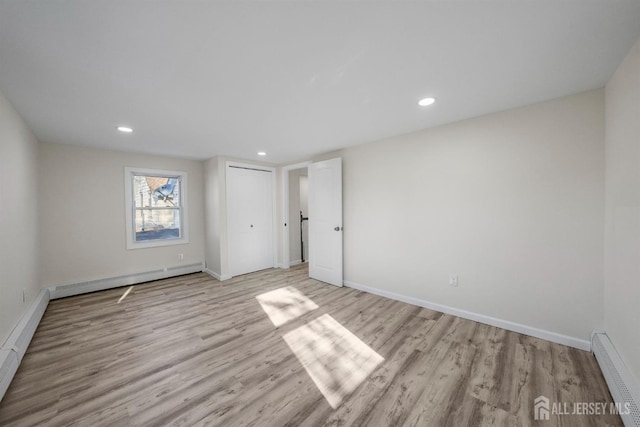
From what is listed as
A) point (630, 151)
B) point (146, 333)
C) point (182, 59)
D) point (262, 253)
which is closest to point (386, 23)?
point (182, 59)

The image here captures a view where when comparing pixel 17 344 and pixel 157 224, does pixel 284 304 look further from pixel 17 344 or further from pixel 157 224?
pixel 157 224

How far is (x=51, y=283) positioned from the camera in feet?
11.2

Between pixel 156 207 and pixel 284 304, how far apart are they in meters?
3.19

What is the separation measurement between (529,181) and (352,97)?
1922 millimetres

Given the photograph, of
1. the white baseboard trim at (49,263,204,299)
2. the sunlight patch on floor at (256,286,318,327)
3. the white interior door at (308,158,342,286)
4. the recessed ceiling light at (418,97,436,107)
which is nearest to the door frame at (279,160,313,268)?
the white interior door at (308,158,342,286)

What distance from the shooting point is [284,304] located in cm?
321

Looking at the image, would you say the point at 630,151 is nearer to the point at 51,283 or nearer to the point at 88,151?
the point at 88,151

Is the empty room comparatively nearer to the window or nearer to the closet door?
the window

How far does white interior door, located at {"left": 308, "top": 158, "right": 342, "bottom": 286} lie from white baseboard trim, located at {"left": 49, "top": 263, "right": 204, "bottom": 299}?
8.39 feet

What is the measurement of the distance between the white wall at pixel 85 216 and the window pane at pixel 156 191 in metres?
0.25

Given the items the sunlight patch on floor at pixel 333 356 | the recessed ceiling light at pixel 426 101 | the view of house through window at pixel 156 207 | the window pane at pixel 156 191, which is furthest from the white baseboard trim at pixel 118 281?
the recessed ceiling light at pixel 426 101

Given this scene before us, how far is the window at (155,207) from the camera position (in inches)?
162

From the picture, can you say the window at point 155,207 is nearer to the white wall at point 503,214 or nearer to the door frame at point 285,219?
the door frame at point 285,219

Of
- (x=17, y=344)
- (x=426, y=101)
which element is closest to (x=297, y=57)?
(x=426, y=101)
